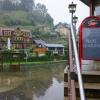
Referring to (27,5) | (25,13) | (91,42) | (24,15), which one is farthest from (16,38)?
(27,5)

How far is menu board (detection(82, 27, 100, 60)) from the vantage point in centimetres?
625

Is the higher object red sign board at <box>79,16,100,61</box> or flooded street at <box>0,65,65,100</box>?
red sign board at <box>79,16,100,61</box>

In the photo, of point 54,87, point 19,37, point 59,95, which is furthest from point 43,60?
point 59,95

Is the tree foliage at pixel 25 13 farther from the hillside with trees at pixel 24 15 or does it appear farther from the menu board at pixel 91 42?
the menu board at pixel 91 42

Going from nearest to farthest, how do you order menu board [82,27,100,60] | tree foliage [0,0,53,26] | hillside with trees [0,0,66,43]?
1. menu board [82,27,100,60]
2. hillside with trees [0,0,66,43]
3. tree foliage [0,0,53,26]

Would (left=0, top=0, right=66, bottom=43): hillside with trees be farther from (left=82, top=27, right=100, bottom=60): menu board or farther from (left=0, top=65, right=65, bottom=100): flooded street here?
(left=82, top=27, right=100, bottom=60): menu board

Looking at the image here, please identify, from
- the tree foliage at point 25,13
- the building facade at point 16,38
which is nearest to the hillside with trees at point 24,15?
the tree foliage at point 25,13

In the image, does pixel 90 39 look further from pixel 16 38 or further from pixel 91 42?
pixel 16 38

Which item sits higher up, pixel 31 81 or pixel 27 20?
pixel 27 20

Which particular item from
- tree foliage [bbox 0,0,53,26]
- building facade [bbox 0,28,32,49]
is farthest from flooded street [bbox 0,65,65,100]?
tree foliage [bbox 0,0,53,26]

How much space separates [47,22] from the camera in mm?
150875

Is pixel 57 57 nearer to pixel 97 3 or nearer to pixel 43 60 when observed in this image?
pixel 43 60

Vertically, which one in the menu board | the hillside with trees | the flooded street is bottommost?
the flooded street

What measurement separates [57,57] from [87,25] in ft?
163
